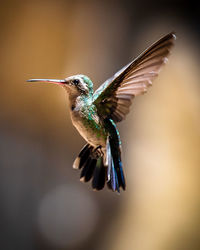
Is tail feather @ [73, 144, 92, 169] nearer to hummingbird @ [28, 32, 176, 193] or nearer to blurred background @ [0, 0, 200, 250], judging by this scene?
hummingbird @ [28, 32, 176, 193]

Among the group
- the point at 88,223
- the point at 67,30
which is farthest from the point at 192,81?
the point at 88,223

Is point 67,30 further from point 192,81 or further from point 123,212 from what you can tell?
point 123,212

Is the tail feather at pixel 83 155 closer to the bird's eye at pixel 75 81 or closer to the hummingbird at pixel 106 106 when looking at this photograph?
the hummingbird at pixel 106 106

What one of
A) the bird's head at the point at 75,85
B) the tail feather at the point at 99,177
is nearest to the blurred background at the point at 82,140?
the tail feather at the point at 99,177

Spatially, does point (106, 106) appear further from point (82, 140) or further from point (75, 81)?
point (82, 140)

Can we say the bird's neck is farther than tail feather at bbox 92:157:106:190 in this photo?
No

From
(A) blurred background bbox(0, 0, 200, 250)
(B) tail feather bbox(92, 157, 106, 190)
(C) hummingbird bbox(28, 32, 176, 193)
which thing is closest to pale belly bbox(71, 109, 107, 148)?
(C) hummingbird bbox(28, 32, 176, 193)
